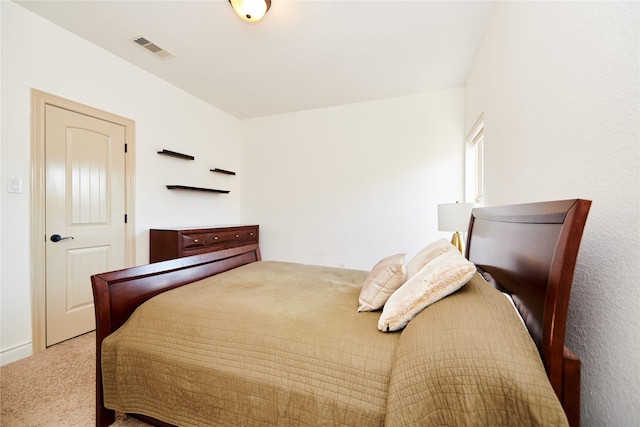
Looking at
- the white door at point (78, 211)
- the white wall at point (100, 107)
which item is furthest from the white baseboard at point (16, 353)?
the white door at point (78, 211)

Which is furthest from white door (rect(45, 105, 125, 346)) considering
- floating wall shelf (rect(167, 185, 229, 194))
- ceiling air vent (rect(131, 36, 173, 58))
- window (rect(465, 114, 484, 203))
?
window (rect(465, 114, 484, 203))

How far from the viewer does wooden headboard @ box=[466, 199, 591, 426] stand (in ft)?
2.19

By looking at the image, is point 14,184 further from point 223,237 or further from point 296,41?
point 296,41

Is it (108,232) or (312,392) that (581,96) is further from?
(108,232)

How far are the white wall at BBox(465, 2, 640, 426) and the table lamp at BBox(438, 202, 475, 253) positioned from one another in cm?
108

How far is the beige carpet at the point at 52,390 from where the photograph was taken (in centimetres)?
142

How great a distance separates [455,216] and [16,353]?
383 cm

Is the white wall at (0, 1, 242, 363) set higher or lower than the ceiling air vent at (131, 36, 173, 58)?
lower

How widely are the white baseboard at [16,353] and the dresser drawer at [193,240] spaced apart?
1.38 metres

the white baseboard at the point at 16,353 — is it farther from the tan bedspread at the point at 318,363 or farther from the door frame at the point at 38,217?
the tan bedspread at the point at 318,363

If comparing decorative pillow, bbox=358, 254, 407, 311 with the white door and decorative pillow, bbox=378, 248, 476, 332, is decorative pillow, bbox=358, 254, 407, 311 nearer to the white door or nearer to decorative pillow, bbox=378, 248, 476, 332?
decorative pillow, bbox=378, 248, 476, 332

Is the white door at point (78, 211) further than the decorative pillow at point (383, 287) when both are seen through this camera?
Yes

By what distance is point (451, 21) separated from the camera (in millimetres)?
2160

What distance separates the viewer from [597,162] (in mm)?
815
